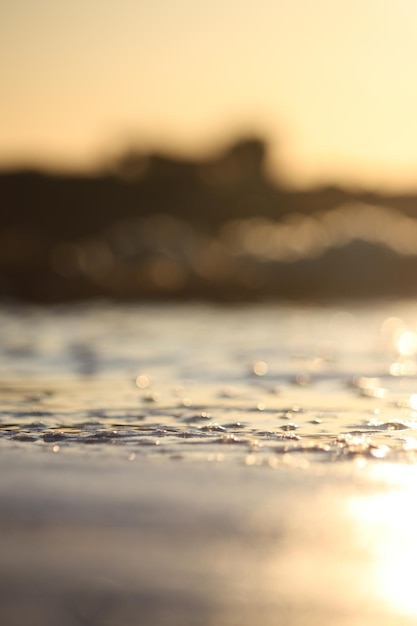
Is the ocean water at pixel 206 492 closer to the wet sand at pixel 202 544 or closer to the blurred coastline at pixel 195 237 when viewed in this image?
the wet sand at pixel 202 544

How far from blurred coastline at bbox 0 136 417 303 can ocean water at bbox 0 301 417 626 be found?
6.31 metres

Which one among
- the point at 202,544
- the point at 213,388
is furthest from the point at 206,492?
the point at 213,388

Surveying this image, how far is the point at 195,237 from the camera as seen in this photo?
1425 cm

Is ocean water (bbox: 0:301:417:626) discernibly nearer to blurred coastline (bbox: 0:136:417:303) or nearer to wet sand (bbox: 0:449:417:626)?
wet sand (bbox: 0:449:417:626)

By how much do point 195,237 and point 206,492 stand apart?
478 inches

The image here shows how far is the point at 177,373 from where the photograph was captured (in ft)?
15.3

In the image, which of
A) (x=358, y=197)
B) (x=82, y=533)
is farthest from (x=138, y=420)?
(x=358, y=197)

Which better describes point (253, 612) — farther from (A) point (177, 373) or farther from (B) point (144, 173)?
(B) point (144, 173)

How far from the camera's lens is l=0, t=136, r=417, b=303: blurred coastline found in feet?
37.0

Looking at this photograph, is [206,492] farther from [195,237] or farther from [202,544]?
[195,237]

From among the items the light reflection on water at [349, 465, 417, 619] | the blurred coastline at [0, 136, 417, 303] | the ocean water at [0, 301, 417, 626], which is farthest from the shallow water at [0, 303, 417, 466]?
the blurred coastline at [0, 136, 417, 303]

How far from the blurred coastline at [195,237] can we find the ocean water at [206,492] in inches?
248

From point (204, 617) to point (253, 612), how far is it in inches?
2.9

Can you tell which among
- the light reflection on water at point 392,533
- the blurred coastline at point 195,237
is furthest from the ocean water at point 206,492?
the blurred coastline at point 195,237
